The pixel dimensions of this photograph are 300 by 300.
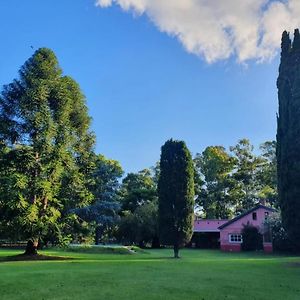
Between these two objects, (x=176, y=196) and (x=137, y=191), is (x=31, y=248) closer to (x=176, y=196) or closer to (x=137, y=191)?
(x=176, y=196)

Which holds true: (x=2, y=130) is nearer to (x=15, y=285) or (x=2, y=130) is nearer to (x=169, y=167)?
(x=169, y=167)

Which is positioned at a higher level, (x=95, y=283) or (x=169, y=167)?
(x=169, y=167)

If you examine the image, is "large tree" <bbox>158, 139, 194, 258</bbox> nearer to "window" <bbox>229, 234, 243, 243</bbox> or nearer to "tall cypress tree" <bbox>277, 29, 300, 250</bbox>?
"tall cypress tree" <bbox>277, 29, 300, 250</bbox>

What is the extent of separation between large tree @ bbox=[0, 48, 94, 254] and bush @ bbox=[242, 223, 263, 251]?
77.9ft

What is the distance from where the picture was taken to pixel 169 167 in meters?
29.5

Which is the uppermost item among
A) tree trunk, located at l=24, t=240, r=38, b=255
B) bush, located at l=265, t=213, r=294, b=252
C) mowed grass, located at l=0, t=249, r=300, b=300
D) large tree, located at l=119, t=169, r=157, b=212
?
large tree, located at l=119, t=169, r=157, b=212

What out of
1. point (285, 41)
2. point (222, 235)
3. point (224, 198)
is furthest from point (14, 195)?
point (224, 198)

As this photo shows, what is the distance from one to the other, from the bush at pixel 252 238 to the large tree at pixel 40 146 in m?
23.8

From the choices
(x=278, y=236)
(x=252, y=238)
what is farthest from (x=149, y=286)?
(x=252, y=238)

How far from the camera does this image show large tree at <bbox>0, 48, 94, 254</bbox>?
23797mm

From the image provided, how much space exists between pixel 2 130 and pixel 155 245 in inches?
1275

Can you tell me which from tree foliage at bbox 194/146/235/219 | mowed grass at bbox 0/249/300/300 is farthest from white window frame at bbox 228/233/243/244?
mowed grass at bbox 0/249/300/300

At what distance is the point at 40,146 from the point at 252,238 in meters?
29.0

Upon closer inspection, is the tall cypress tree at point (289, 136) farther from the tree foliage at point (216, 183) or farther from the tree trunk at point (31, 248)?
the tree foliage at point (216, 183)
